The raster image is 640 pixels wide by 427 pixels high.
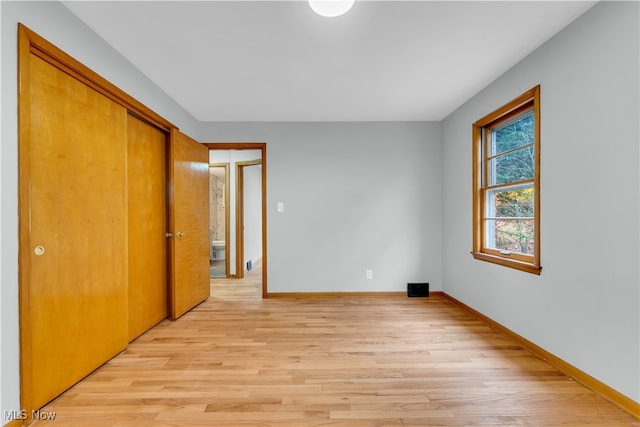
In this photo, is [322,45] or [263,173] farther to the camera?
[263,173]

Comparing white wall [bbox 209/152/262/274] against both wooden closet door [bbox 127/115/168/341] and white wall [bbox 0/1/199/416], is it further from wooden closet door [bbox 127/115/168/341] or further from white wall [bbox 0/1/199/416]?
white wall [bbox 0/1/199/416]

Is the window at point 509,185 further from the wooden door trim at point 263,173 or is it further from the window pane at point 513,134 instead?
the wooden door trim at point 263,173

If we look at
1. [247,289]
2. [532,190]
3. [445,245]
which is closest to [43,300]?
[247,289]

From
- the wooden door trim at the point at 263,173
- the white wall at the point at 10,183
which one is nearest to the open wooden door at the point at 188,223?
the wooden door trim at the point at 263,173

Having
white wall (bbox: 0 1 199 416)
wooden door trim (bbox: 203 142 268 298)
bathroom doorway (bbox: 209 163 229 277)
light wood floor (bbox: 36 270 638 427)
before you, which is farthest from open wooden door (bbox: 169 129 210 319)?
bathroom doorway (bbox: 209 163 229 277)

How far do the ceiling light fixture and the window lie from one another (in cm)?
166

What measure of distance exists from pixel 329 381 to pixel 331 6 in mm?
2263

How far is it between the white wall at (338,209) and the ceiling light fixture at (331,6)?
2.14 metres

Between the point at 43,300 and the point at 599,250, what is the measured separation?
3251 mm

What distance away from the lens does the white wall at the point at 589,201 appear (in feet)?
4.90

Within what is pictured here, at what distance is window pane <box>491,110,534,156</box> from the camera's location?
2354mm

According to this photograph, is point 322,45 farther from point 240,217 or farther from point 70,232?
point 240,217

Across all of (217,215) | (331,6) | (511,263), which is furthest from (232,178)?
(511,263)

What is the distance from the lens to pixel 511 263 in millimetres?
2361
